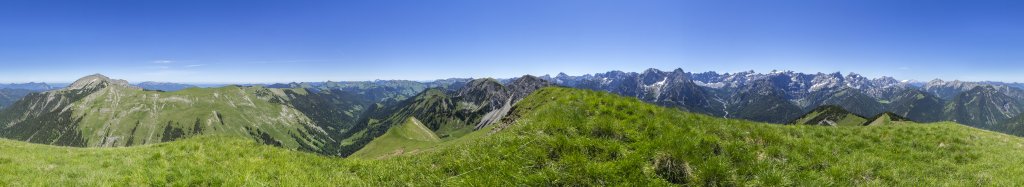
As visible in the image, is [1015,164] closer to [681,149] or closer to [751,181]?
[751,181]

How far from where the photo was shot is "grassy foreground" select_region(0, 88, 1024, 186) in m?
12.7

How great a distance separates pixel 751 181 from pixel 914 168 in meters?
11.1

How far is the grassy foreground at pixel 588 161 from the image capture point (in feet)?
41.6

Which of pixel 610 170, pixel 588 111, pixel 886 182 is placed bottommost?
pixel 886 182

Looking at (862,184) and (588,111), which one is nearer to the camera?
(862,184)

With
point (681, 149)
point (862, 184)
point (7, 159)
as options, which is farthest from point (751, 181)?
point (7, 159)

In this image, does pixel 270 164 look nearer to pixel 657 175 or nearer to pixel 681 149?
pixel 657 175

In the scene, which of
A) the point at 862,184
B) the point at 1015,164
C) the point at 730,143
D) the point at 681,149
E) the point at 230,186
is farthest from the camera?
the point at 1015,164

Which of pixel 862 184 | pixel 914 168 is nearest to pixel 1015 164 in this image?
pixel 914 168

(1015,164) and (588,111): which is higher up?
(588,111)

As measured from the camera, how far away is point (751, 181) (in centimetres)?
1277

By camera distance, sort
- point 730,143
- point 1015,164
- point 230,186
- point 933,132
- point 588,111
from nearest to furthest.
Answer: point 230,186
point 730,143
point 1015,164
point 588,111
point 933,132

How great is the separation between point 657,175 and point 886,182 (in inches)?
398

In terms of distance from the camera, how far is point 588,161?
42.7ft
